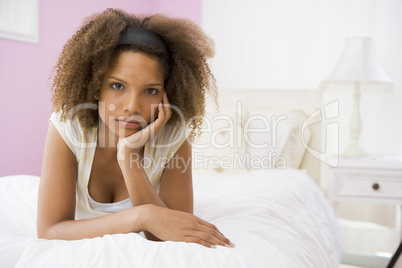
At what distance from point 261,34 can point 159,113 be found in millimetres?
2211

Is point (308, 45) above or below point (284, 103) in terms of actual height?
above

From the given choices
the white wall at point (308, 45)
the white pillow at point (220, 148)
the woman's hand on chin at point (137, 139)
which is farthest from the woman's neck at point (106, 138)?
the white wall at point (308, 45)

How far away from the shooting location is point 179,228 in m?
0.97

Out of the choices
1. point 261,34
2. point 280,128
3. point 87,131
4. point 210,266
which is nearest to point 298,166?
point 280,128

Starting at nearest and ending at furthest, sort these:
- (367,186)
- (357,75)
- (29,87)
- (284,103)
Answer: (367,186)
(357,75)
(29,87)
(284,103)

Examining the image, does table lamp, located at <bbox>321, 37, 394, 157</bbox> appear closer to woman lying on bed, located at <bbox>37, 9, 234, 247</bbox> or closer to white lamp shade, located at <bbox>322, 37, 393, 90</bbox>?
white lamp shade, located at <bbox>322, 37, 393, 90</bbox>

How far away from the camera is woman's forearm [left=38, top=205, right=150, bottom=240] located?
98 centimetres

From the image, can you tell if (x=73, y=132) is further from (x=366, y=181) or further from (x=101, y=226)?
(x=366, y=181)

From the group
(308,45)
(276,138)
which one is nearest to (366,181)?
(276,138)

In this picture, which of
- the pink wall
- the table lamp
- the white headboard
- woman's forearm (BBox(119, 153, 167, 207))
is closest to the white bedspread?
woman's forearm (BBox(119, 153, 167, 207))

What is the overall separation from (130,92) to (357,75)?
74.9 inches

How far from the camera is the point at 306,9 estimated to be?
3074 millimetres

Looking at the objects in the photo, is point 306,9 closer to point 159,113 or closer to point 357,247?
point 357,247

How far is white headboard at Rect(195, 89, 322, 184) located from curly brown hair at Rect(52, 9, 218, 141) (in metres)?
1.36
